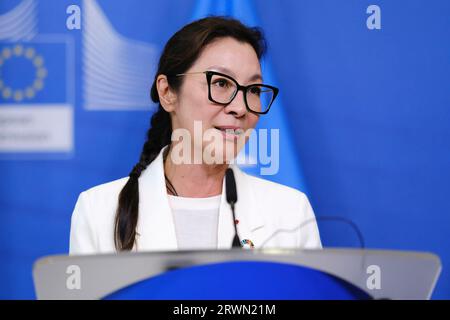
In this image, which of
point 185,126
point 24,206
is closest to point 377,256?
point 185,126

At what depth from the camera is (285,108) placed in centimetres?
194

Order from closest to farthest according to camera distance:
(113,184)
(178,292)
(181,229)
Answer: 1. (178,292)
2. (181,229)
3. (113,184)

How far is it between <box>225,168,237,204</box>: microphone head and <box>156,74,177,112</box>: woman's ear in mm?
297

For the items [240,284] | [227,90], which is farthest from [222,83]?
[240,284]

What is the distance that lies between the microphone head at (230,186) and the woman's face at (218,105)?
58 mm

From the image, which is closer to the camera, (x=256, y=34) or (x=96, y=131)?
(x=256, y=34)

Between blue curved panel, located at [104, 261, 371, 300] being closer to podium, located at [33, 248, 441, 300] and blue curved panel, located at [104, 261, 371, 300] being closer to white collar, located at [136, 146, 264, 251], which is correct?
podium, located at [33, 248, 441, 300]

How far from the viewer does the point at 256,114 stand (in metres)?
1.66

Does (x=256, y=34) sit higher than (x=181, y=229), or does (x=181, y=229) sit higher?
(x=256, y=34)

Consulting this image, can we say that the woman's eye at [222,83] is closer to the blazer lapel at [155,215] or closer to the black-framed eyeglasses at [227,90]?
the black-framed eyeglasses at [227,90]

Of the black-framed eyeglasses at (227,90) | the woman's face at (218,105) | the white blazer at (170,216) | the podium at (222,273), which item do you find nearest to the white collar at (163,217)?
the white blazer at (170,216)

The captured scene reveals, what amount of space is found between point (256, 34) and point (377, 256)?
1.31 metres

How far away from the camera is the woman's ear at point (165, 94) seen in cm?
176
